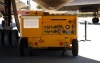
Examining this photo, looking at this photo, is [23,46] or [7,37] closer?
[23,46]

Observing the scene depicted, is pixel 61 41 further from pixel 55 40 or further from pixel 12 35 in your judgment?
pixel 12 35

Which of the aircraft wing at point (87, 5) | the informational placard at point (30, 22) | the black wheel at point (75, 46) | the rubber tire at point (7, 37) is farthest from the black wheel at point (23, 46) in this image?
the aircraft wing at point (87, 5)

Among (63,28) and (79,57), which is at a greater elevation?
(63,28)

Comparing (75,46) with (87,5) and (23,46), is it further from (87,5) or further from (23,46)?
(87,5)

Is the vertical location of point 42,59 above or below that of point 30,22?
below

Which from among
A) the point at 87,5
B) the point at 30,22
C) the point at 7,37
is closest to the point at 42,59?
the point at 30,22

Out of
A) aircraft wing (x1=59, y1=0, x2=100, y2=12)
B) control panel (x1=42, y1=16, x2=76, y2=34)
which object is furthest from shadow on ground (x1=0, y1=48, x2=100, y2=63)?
aircraft wing (x1=59, y1=0, x2=100, y2=12)

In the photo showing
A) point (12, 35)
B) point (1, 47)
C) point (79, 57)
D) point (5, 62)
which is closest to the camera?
point (5, 62)

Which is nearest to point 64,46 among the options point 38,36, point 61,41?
point 61,41

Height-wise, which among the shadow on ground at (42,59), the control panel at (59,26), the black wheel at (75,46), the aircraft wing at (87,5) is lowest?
the shadow on ground at (42,59)

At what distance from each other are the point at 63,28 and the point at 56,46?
61 centimetres

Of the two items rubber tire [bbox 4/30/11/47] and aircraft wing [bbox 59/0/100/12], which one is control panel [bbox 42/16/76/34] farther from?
→ aircraft wing [bbox 59/0/100/12]

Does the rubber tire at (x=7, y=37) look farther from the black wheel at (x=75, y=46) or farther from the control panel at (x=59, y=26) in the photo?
the black wheel at (x=75, y=46)

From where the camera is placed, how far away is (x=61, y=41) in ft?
27.3
